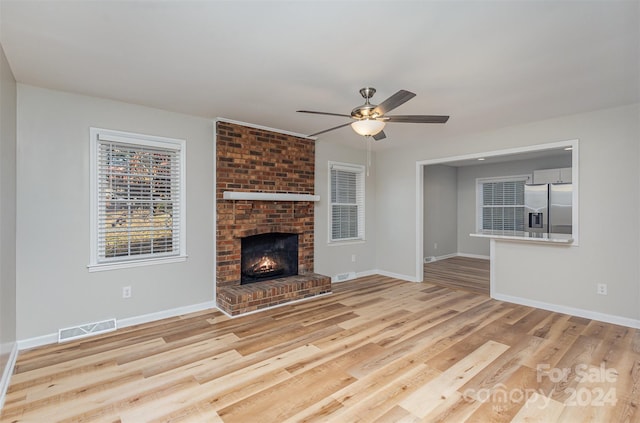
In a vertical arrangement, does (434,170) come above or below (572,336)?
above

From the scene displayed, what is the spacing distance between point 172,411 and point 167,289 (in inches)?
79.3

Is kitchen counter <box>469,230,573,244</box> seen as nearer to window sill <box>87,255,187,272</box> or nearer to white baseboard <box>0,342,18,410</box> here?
window sill <box>87,255,187,272</box>

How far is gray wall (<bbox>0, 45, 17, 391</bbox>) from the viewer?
2.33 meters

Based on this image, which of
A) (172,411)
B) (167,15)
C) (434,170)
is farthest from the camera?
(434,170)

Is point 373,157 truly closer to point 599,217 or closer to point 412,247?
point 412,247

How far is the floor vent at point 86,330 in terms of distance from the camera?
123 inches

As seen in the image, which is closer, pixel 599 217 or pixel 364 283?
pixel 599 217

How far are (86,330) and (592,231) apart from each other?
590cm

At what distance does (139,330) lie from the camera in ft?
11.1

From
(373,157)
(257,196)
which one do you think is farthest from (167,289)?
(373,157)

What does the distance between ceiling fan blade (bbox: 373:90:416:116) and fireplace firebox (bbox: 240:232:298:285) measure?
8.90ft

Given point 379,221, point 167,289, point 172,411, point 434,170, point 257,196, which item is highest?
point 434,170

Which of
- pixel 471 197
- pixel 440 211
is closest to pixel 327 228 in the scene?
pixel 440 211

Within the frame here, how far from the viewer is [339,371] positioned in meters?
2.54
